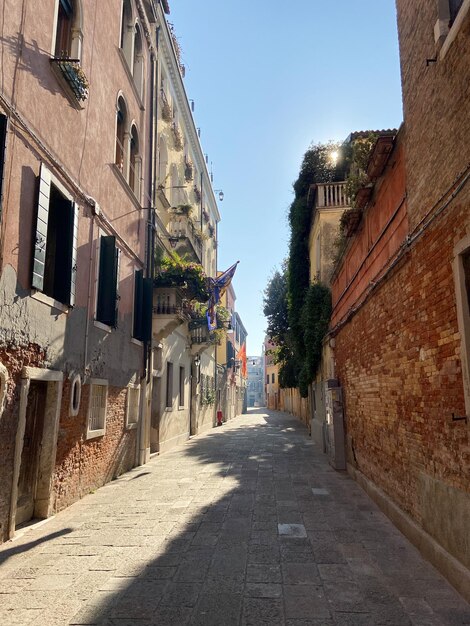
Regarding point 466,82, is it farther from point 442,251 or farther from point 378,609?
point 378,609

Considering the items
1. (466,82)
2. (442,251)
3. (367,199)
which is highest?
(367,199)

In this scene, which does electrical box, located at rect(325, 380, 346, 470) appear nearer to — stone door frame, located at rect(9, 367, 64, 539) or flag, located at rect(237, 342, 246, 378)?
stone door frame, located at rect(9, 367, 64, 539)

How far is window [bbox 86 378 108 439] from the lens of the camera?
744 cm

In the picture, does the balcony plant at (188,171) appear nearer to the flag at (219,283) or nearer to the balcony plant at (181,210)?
the balcony plant at (181,210)

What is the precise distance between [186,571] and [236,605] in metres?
0.81

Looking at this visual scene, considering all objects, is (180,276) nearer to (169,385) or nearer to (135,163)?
(135,163)

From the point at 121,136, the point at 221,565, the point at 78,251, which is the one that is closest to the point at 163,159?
the point at 121,136

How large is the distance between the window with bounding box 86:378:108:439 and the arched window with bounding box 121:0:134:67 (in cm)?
675

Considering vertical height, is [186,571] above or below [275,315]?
below

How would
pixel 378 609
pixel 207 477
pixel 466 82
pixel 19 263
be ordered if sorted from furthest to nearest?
pixel 207 477
pixel 19 263
pixel 466 82
pixel 378 609

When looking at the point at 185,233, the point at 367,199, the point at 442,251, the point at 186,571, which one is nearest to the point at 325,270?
the point at 185,233

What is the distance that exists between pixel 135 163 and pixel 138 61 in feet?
8.70

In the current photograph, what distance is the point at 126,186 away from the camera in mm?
9352

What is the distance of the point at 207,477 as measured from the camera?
29.2 ft
